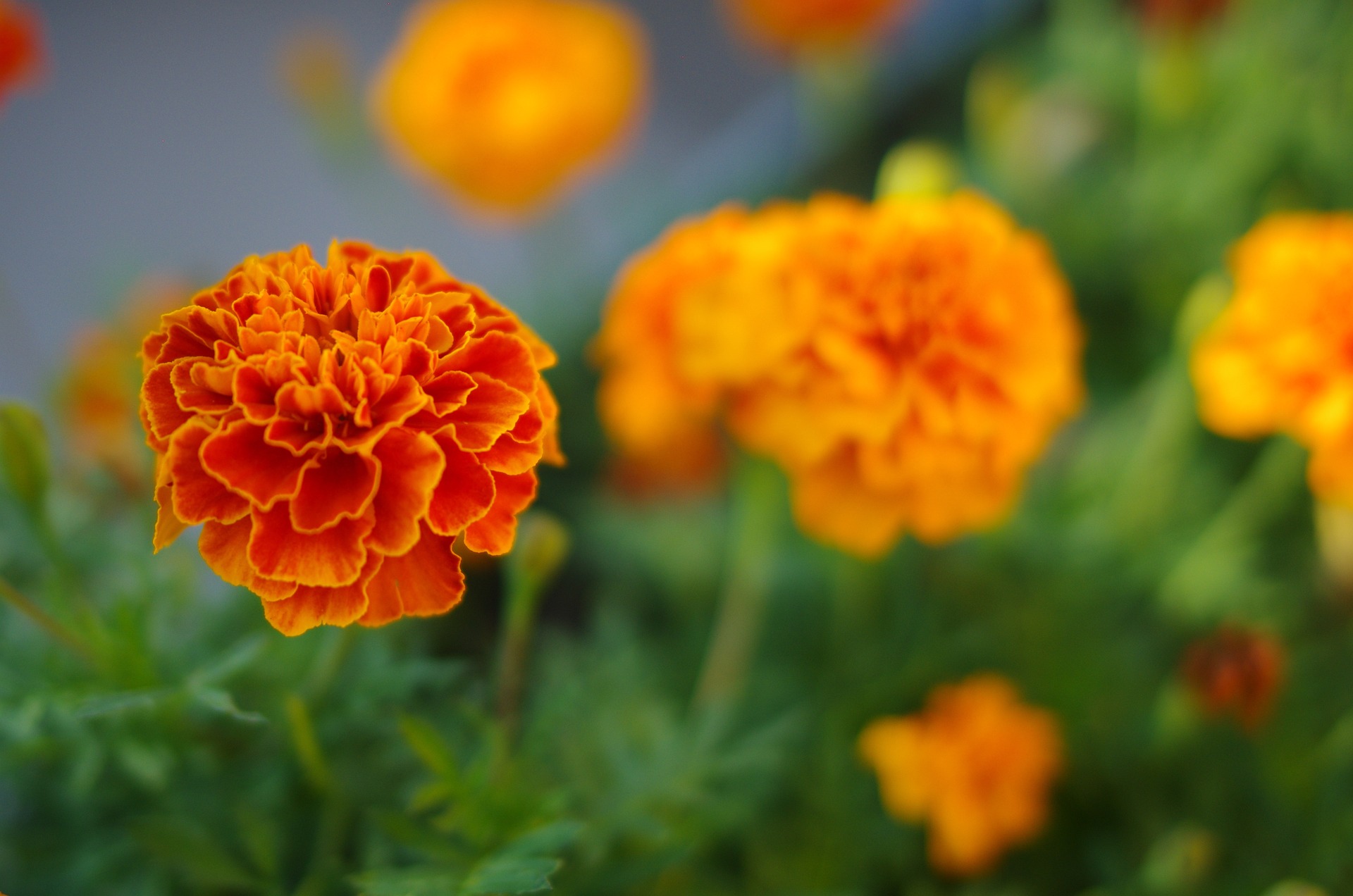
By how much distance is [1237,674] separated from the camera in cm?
48

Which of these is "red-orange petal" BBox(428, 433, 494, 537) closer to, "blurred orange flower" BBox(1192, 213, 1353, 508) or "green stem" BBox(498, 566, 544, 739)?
"green stem" BBox(498, 566, 544, 739)

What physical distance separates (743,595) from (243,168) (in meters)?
1.07

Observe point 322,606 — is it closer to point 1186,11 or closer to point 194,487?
point 194,487

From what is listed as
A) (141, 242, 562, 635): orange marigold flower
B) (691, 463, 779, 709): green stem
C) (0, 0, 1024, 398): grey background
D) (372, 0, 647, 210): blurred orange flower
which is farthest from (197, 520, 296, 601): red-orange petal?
(0, 0, 1024, 398): grey background

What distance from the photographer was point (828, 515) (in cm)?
41

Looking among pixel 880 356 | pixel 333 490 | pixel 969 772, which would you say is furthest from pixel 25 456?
pixel 969 772

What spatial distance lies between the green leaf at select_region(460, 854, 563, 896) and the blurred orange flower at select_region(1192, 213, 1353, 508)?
0.38 meters

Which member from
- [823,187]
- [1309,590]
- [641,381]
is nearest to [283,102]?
[823,187]

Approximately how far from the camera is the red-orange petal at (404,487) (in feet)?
0.83

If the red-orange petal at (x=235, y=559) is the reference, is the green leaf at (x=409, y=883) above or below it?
below

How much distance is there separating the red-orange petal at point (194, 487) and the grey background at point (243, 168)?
722mm

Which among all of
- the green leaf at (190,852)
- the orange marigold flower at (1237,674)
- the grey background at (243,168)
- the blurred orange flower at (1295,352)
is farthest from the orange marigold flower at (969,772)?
the grey background at (243,168)

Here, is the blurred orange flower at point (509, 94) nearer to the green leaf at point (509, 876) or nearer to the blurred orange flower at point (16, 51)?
the blurred orange flower at point (16, 51)

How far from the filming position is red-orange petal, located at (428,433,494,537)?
10.2 inches
